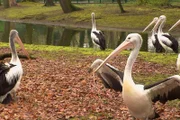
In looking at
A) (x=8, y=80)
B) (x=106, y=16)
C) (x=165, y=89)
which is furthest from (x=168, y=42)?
(x=106, y=16)

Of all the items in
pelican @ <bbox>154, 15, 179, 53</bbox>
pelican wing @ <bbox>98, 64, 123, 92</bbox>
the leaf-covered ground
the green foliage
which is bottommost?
the green foliage

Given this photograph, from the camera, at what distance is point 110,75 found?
6.41m

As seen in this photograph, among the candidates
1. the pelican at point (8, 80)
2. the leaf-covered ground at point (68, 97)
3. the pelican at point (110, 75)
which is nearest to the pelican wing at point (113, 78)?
the pelican at point (110, 75)

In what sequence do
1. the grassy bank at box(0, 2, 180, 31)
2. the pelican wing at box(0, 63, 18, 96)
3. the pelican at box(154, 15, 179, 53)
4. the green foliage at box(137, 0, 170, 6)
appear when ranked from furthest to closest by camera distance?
the green foliage at box(137, 0, 170, 6)
the grassy bank at box(0, 2, 180, 31)
the pelican at box(154, 15, 179, 53)
the pelican wing at box(0, 63, 18, 96)

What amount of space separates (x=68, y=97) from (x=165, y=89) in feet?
9.38

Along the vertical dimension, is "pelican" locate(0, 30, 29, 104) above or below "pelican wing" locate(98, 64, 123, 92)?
below

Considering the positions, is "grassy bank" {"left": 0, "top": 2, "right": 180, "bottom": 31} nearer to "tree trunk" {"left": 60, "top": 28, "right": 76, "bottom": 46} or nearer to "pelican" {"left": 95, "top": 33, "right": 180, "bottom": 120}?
"tree trunk" {"left": 60, "top": 28, "right": 76, "bottom": 46}

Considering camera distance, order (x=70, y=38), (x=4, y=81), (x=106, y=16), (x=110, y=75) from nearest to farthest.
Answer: (x=110, y=75)
(x=4, y=81)
(x=70, y=38)
(x=106, y=16)

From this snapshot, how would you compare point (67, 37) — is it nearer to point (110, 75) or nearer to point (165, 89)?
point (110, 75)

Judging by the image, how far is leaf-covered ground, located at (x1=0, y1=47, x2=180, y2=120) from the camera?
6.75 m

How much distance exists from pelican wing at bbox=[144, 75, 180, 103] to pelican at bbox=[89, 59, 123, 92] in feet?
2.61

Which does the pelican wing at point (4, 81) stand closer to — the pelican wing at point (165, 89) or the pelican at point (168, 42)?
the pelican wing at point (165, 89)

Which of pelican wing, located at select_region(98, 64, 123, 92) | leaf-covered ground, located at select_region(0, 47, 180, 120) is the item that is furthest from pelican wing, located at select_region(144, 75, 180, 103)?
leaf-covered ground, located at select_region(0, 47, 180, 120)

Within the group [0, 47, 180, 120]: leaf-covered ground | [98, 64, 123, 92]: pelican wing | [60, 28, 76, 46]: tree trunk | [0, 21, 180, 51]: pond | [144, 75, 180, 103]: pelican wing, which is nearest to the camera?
[144, 75, 180, 103]: pelican wing
